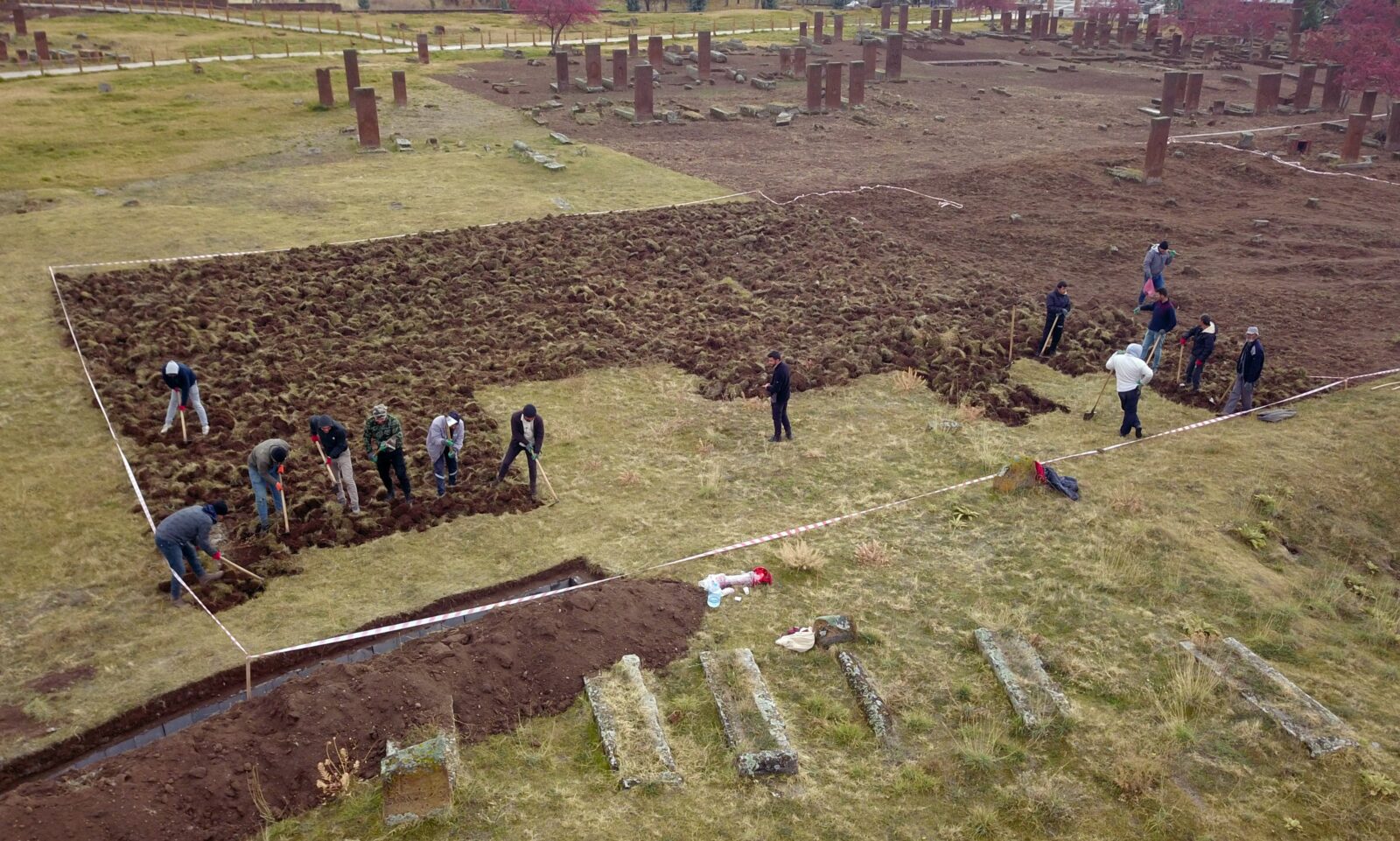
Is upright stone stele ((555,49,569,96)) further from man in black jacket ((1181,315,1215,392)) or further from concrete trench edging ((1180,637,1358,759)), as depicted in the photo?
concrete trench edging ((1180,637,1358,759))

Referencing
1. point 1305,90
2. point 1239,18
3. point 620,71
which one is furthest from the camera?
point 1239,18

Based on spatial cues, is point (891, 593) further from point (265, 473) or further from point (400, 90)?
point (400, 90)

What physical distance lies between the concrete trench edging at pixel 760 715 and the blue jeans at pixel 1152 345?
1013cm

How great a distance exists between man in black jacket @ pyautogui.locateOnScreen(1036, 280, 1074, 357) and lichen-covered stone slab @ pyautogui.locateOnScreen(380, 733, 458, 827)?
13.2m

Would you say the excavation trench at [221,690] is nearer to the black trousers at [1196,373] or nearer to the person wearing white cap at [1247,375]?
the person wearing white cap at [1247,375]

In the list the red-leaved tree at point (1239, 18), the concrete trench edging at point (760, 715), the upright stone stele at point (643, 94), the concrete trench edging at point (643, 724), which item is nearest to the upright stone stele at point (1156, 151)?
the upright stone stele at point (643, 94)

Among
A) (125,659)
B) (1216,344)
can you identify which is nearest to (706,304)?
(1216,344)

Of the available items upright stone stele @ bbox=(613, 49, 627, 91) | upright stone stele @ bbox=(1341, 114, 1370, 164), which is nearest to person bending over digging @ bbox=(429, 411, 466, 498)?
upright stone stele @ bbox=(1341, 114, 1370, 164)

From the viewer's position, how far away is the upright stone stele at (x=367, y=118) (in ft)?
102

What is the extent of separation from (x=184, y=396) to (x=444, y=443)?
4295mm

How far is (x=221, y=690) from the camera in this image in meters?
9.67

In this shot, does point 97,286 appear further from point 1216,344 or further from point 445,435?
point 1216,344

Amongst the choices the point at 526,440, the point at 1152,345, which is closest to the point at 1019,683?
the point at 526,440

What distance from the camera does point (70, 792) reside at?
7680 mm
